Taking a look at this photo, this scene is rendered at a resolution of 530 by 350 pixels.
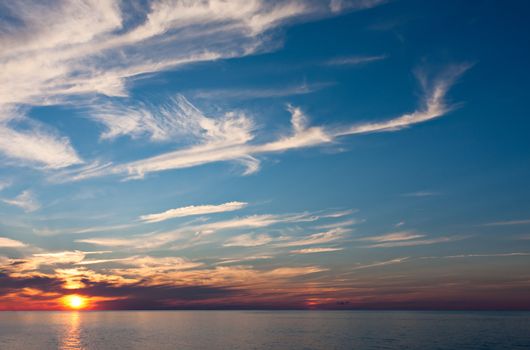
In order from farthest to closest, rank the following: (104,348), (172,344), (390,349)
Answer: (172,344) < (104,348) < (390,349)

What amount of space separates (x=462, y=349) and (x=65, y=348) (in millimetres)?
131127

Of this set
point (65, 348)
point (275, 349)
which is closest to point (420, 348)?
point (275, 349)

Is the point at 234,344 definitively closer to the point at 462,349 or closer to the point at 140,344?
the point at 140,344

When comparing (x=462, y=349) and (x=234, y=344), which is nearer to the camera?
(x=462, y=349)

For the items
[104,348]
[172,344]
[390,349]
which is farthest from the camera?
[172,344]

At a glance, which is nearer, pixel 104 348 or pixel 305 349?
pixel 305 349

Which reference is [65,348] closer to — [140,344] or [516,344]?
[140,344]

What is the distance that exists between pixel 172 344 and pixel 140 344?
11.9 meters

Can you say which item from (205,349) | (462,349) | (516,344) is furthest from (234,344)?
(516,344)

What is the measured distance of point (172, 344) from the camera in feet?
500

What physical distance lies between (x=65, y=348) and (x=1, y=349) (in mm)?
20847

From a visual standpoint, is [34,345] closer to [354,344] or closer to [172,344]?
[172,344]

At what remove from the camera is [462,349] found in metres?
133

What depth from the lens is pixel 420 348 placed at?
132 m
